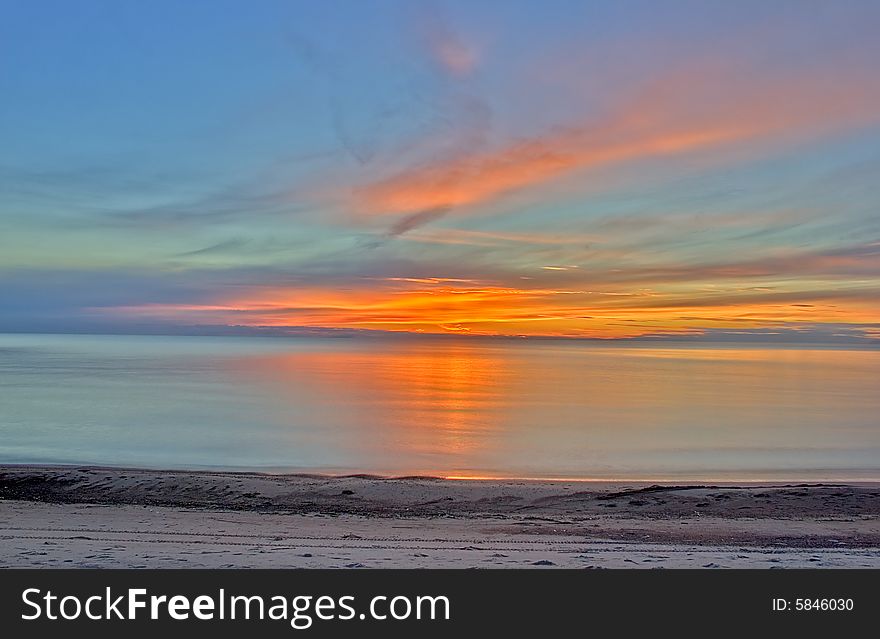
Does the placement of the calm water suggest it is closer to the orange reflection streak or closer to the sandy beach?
the orange reflection streak

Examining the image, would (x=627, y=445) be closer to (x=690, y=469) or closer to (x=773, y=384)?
(x=690, y=469)

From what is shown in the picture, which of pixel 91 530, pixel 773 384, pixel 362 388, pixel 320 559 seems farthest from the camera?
pixel 773 384

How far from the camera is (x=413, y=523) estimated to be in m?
13.2

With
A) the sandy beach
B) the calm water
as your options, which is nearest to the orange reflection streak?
the calm water

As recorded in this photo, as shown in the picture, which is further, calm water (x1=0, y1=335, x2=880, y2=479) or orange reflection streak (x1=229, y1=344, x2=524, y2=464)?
orange reflection streak (x1=229, y1=344, x2=524, y2=464)

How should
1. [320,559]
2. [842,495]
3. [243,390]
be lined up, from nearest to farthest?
[320,559] → [842,495] → [243,390]

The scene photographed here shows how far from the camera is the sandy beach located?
8273 millimetres

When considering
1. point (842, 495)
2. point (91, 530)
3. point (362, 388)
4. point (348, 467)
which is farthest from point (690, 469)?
point (362, 388)

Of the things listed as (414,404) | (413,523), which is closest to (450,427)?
(414,404)

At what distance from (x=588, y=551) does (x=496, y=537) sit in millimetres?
2300

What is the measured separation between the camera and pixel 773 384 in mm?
72875

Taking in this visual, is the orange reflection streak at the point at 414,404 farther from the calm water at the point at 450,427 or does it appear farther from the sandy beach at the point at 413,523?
the sandy beach at the point at 413,523

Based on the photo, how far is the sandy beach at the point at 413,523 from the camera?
8.27 m

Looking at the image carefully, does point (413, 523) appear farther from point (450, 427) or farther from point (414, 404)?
point (414, 404)
